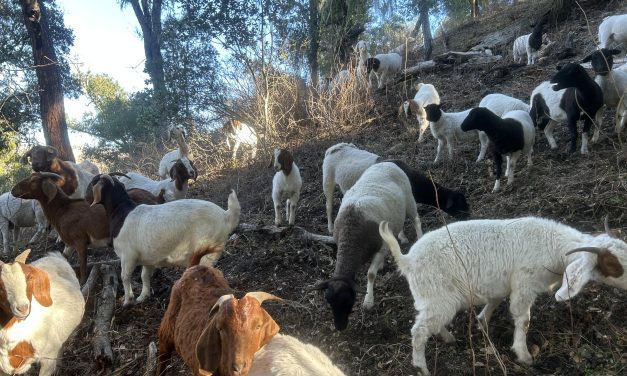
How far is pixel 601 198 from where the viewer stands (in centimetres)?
566

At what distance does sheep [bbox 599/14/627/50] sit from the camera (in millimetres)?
10653

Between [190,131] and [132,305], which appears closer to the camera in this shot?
[132,305]

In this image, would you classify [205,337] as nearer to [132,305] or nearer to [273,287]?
[273,287]

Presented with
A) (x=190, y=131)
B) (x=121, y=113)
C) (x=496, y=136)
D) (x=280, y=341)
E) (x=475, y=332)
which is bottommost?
(x=475, y=332)

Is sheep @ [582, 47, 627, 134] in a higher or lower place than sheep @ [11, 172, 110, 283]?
higher

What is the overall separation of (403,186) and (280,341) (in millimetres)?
3523

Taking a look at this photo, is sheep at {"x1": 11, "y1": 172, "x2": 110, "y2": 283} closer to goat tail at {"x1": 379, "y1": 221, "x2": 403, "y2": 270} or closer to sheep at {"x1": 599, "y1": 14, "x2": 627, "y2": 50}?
goat tail at {"x1": 379, "y1": 221, "x2": 403, "y2": 270}

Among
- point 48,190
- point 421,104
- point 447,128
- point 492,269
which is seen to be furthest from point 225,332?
point 421,104

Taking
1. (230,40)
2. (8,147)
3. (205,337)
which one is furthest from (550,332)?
(8,147)

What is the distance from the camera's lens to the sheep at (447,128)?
8711 millimetres

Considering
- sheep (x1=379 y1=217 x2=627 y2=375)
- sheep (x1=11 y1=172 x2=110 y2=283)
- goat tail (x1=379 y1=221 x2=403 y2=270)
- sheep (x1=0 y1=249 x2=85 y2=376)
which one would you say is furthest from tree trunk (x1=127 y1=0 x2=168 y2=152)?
sheep (x1=379 y1=217 x2=627 y2=375)

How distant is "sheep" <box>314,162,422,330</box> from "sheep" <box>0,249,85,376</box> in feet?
8.12

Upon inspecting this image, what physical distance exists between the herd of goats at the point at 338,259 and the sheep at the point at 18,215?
214 cm

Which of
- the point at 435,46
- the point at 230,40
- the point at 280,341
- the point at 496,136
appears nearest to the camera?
the point at 280,341
